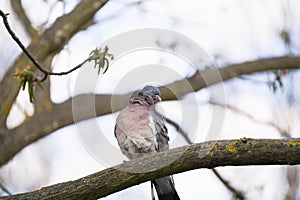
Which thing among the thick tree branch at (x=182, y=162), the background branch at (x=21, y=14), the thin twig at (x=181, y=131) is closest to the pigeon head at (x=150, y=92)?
the thin twig at (x=181, y=131)

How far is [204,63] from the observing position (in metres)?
4.87

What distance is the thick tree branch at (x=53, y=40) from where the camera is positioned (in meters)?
4.95

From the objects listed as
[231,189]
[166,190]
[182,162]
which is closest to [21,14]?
[231,189]

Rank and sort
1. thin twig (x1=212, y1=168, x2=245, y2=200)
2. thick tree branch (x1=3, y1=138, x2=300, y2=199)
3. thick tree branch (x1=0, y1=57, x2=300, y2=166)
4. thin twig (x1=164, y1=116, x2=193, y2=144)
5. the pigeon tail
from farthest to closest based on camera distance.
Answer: thick tree branch (x1=0, y1=57, x2=300, y2=166) → thin twig (x1=212, y1=168, x2=245, y2=200) → thin twig (x1=164, y1=116, x2=193, y2=144) → the pigeon tail → thick tree branch (x1=3, y1=138, x2=300, y2=199)

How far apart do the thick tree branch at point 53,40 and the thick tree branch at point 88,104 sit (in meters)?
0.23

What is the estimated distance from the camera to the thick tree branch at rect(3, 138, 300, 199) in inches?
92.1

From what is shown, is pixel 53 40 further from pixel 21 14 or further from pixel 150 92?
pixel 150 92

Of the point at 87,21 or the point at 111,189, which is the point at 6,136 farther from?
the point at 111,189

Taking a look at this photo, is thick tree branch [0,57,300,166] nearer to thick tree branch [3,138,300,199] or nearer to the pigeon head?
the pigeon head

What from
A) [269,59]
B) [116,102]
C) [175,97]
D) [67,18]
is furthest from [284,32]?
Answer: [67,18]

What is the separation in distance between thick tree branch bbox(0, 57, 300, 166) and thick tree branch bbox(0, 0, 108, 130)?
230 millimetres

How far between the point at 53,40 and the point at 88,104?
60cm

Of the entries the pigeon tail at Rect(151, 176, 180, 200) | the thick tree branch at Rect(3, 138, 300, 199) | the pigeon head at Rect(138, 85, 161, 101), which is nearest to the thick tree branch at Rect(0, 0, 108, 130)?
the pigeon head at Rect(138, 85, 161, 101)

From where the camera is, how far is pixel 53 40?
509 cm
